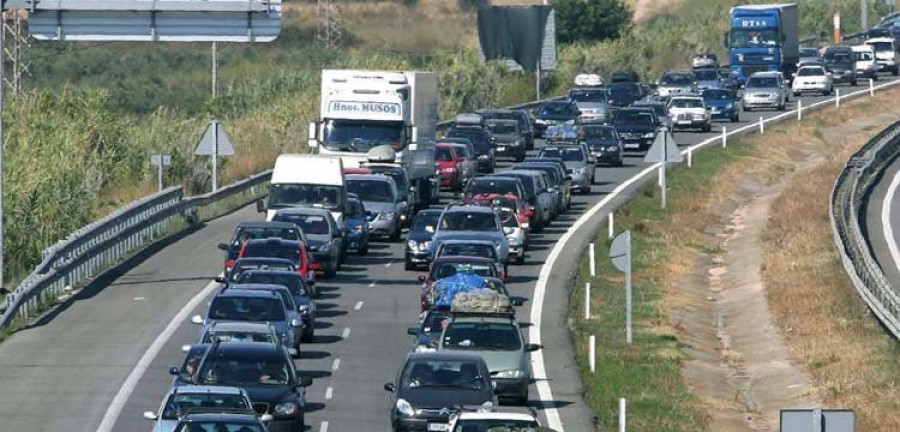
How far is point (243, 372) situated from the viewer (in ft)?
96.5

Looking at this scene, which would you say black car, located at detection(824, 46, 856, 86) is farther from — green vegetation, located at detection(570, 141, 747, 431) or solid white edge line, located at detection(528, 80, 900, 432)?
green vegetation, located at detection(570, 141, 747, 431)

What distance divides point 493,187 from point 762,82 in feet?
128

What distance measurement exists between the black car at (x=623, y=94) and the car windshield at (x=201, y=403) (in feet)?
200

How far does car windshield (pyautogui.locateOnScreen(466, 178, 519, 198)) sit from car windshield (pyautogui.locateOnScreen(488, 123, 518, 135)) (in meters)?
17.6

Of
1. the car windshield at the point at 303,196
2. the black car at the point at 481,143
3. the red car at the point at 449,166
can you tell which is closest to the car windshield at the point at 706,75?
the black car at the point at 481,143

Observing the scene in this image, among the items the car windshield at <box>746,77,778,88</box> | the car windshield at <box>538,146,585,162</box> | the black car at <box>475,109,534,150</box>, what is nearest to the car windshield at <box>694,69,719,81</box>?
the car windshield at <box>746,77,778,88</box>

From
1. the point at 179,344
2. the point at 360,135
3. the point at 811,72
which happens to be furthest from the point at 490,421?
the point at 811,72

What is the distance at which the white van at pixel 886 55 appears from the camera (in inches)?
4257

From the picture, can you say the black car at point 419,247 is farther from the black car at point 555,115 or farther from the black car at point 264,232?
the black car at point 555,115

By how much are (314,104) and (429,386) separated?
48951 millimetres

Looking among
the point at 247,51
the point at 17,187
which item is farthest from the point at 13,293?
the point at 247,51

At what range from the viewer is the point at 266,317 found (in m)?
35.4

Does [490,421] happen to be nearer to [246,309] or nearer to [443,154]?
[246,309]

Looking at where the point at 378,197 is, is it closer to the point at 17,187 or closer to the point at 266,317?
the point at 17,187
